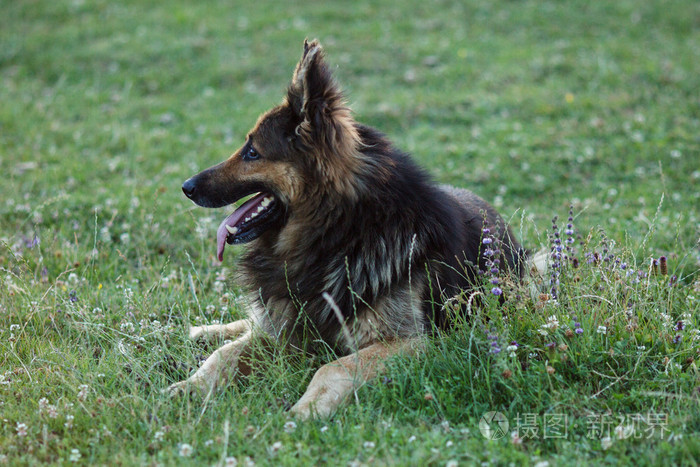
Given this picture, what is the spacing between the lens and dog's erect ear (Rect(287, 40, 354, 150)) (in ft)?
12.7

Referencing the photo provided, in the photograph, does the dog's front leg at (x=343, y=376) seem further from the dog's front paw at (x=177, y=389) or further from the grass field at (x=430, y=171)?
the dog's front paw at (x=177, y=389)

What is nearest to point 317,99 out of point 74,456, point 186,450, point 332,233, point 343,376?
point 332,233

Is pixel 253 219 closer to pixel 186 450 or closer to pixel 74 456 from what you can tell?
pixel 186 450

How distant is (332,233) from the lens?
13.7 feet

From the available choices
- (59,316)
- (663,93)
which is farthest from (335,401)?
(663,93)

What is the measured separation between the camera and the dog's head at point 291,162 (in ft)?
13.0

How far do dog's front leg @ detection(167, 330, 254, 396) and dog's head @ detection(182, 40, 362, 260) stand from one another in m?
0.68

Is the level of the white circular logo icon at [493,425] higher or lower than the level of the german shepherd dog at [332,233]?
lower

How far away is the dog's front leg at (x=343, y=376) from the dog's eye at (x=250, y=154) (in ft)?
4.88

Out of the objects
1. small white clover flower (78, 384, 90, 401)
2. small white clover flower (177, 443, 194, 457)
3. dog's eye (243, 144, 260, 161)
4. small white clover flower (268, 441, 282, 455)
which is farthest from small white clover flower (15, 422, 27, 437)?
dog's eye (243, 144, 260, 161)

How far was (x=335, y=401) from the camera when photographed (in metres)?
3.68

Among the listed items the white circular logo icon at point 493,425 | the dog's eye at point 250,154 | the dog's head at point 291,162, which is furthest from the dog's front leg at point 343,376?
the dog's eye at point 250,154

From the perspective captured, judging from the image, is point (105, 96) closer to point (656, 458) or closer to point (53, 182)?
point (53, 182)

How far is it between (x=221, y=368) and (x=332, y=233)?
1143mm
